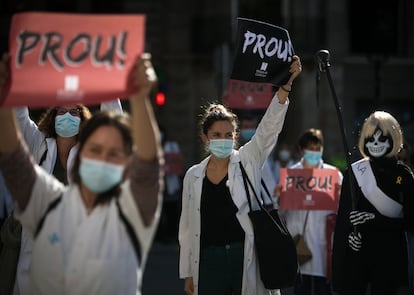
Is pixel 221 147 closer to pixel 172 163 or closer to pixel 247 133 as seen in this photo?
pixel 247 133

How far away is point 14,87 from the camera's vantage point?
14.1ft

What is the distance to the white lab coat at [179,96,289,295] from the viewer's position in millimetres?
6227

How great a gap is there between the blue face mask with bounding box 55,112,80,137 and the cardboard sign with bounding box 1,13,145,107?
176 centimetres

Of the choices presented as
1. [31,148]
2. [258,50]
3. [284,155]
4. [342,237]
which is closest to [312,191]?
[342,237]

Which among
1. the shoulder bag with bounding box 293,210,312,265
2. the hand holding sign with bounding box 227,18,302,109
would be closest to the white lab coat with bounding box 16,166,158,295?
the hand holding sign with bounding box 227,18,302,109

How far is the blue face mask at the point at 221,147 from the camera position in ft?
20.8

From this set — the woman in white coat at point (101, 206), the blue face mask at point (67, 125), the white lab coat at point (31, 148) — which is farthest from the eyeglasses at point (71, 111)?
the woman in white coat at point (101, 206)

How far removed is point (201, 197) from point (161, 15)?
2097 cm

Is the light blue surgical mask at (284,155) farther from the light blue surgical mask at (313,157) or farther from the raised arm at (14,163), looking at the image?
the raised arm at (14,163)

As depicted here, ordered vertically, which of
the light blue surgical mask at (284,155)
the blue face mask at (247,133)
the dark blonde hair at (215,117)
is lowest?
the light blue surgical mask at (284,155)

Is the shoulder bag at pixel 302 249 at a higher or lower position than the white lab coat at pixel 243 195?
lower

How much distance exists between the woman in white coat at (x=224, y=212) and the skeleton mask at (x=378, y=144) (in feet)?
2.62

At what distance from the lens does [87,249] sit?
415cm

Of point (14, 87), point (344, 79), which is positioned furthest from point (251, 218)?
point (344, 79)
